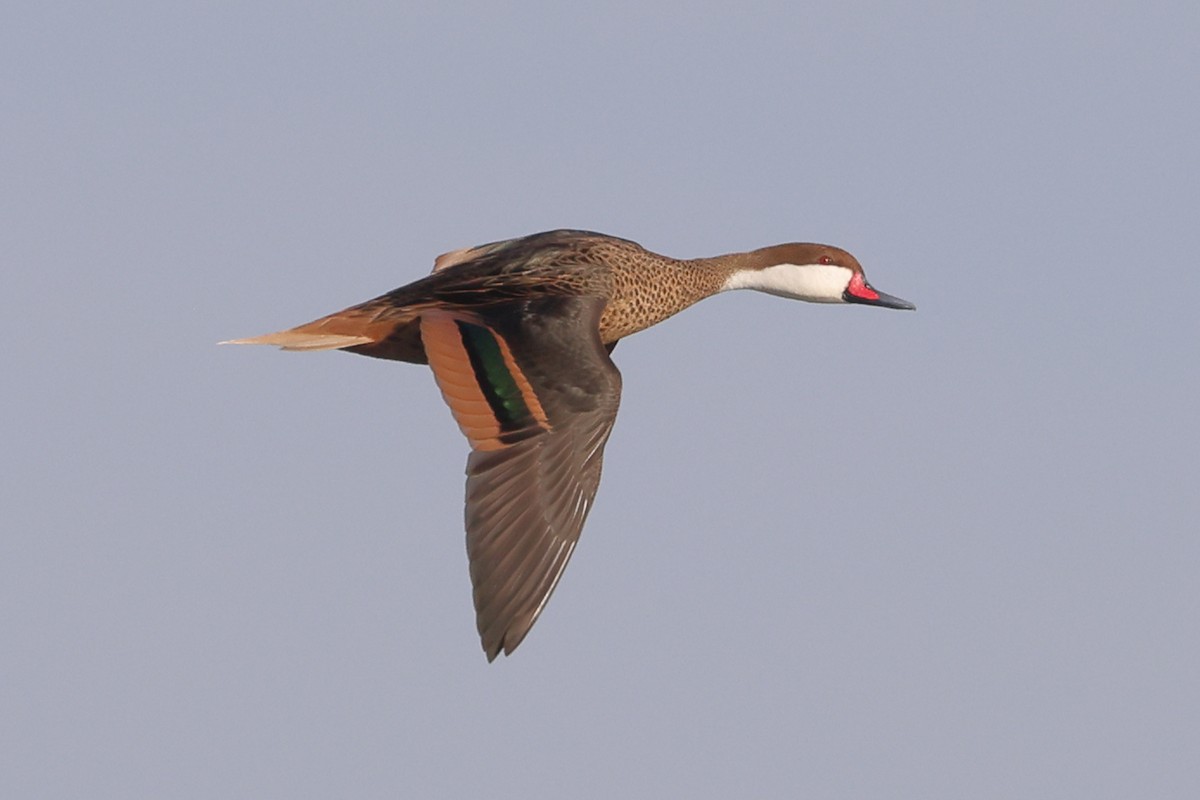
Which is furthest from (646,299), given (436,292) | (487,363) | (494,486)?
(494,486)

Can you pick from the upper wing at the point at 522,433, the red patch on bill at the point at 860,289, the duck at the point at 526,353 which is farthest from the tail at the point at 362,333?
the red patch on bill at the point at 860,289

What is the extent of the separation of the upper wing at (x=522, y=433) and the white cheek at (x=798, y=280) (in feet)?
8.96

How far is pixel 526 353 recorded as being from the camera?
10898 millimetres

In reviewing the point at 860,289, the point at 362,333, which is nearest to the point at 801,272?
the point at 860,289

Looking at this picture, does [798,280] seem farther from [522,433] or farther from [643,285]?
[522,433]

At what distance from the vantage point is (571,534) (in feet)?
33.3

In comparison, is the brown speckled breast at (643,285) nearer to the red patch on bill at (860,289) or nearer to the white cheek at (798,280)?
the white cheek at (798,280)

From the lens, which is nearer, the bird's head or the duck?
the duck

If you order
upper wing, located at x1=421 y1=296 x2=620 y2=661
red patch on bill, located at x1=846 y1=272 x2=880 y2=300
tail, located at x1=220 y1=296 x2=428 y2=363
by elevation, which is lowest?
upper wing, located at x1=421 y1=296 x2=620 y2=661

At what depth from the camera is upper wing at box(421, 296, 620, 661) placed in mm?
9773

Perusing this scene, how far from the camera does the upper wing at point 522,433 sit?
9.77 meters

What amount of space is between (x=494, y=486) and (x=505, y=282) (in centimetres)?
242

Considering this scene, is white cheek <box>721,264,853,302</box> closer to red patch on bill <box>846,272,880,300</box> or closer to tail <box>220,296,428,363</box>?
red patch on bill <box>846,272,880,300</box>

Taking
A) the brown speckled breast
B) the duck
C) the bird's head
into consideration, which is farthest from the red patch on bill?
the brown speckled breast
